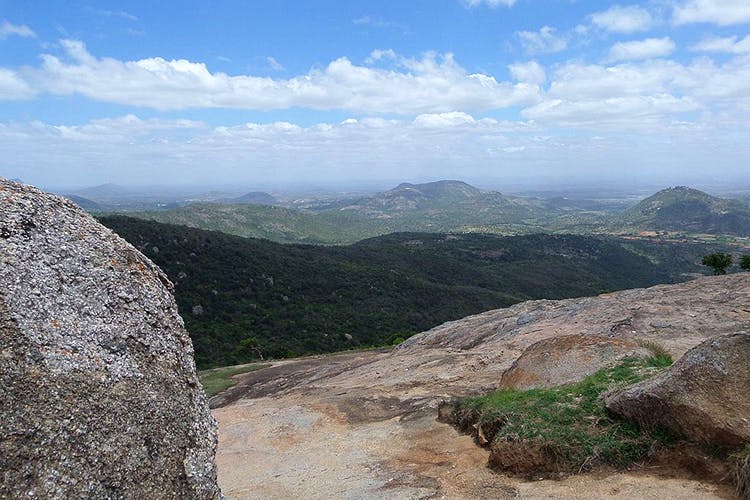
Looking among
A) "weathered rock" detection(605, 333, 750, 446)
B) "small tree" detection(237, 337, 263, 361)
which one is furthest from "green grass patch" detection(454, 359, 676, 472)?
"small tree" detection(237, 337, 263, 361)

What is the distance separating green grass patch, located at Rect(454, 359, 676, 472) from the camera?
8.62m

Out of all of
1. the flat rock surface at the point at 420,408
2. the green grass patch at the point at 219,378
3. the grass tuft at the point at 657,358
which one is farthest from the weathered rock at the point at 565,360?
the green grass patch at the point at 219,378

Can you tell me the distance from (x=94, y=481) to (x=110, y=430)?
58cm

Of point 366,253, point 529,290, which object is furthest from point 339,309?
point 529,290

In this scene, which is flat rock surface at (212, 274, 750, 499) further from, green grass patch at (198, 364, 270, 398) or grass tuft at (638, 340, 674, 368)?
grass tuft at (638, 340, 674, 368)

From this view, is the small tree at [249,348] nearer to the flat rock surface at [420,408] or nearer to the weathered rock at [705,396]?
the flat rock surface at [420,408]

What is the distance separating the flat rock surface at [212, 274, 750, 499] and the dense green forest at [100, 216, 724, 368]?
20.0m

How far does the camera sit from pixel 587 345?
44.7ft

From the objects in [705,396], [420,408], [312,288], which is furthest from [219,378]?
[312,288]

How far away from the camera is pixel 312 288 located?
218 feet

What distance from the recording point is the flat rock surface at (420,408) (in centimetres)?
919

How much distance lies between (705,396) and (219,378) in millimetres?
25565

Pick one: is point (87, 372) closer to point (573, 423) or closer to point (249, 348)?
point (573, 423)

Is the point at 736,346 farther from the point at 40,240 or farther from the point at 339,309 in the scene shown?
the point at 339,309
